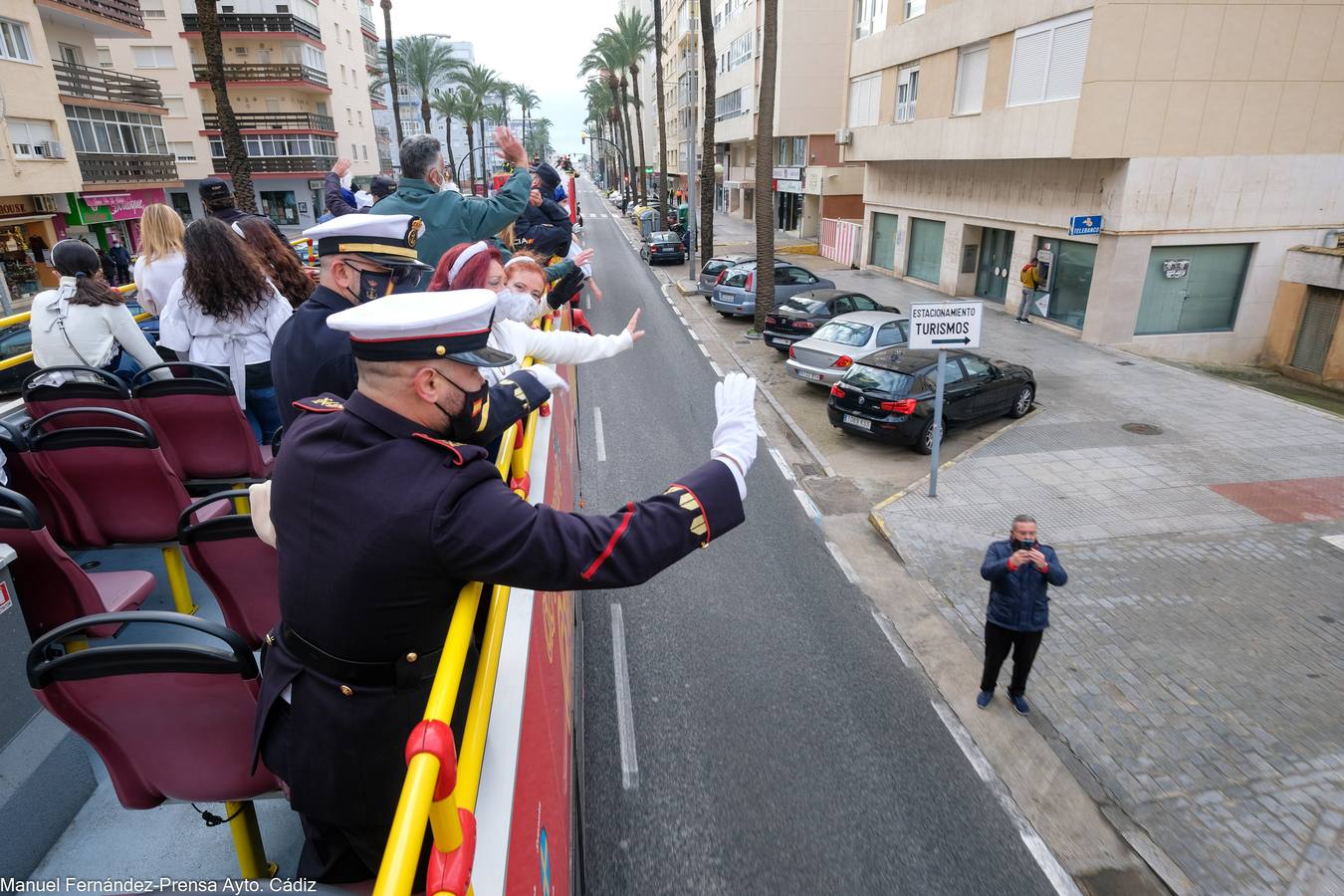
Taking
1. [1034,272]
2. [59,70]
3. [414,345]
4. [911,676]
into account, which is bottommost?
[911,676]

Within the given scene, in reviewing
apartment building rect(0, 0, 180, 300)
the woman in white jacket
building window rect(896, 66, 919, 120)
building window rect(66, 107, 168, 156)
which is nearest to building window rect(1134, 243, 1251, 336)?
building window rect(896, 66, 919, 120)

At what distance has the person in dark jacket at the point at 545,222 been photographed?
727 centimetres

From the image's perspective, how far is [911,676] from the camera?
6.70 meters

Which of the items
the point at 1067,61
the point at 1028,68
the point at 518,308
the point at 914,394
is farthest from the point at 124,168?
the point at 518,308

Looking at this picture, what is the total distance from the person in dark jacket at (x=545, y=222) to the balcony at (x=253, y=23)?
47.9m

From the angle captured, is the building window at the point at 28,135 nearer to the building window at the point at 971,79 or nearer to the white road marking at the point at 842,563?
the white road marking at the point at 842,563

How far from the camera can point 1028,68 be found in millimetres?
19578

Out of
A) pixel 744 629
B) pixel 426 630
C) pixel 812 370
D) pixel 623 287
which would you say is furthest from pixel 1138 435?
pixel 623 287

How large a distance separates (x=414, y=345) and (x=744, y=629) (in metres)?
5.80

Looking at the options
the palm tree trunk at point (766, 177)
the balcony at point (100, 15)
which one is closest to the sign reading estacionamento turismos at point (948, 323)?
the palm tree trunk at point (766, 177)

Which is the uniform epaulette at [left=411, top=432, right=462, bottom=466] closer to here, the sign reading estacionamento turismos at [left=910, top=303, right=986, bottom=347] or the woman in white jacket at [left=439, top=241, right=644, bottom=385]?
the woman in white jacket at [left=439, top=241, right=644, bottom=385]

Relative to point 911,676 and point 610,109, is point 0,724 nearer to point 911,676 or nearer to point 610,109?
point 911,676

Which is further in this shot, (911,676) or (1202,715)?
(911,676)

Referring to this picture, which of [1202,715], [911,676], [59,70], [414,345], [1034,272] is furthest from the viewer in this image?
[59,70]
